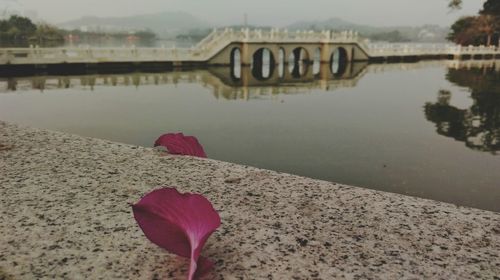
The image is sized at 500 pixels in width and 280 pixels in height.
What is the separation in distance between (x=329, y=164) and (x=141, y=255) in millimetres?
8559

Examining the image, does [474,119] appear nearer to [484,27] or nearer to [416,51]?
[416,51]

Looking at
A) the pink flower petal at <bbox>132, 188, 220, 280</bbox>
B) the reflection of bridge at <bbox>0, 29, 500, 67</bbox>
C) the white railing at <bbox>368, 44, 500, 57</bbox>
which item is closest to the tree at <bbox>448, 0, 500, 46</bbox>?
the white railing at <bbox>368, 44, 500, 57</bbox>

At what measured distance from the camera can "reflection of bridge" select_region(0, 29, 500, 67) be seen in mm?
26938

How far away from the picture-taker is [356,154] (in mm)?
11016

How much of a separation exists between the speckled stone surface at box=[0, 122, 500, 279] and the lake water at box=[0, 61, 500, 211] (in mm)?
6181

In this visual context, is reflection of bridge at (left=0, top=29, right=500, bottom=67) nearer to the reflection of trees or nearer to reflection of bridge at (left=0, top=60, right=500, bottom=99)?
reflection of bridge at (left=0, top=60, right=500, bottom=99)

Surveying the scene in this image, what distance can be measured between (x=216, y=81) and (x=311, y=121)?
12.6 m

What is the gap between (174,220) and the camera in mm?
1803

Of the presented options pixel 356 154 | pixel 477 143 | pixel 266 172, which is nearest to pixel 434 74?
pixel 477 143

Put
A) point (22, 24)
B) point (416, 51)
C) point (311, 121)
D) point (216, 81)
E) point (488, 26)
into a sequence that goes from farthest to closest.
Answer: point (22, 24)
point (488, 26)
point (416, 51)
point (216, 81)
point (311, 121)

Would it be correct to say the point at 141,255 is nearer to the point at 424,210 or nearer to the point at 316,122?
the point at 424,210

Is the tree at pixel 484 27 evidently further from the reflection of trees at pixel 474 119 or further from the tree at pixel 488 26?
the reflection of trees at pixel 474 119

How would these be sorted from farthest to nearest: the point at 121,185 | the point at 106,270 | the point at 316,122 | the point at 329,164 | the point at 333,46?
1. the point at 333,46
2. the point at 316,122
3. the point at 329,164
4. the point at 121,185
5. the point at 106,270

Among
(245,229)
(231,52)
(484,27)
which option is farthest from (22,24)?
(245,229)
